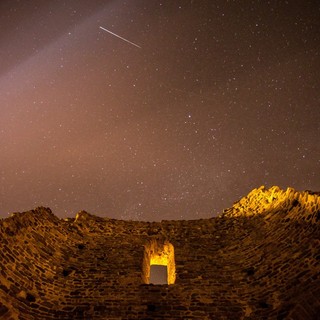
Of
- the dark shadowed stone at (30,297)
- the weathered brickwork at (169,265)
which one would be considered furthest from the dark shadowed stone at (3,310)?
the dark shadowed stone at (30,297)

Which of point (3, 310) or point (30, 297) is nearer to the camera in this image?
point (3, 310)

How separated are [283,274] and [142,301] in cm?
337

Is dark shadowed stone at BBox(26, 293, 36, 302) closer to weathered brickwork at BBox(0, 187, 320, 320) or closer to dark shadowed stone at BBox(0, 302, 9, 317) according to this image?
weathered brickwork at BBox(0, 187, 320, 320)

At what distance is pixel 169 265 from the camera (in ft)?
35.6

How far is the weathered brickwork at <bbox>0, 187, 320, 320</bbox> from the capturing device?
768 cm

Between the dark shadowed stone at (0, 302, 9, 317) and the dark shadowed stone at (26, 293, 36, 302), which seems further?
the dark shadowed stone at (26, 293, 36, 302)

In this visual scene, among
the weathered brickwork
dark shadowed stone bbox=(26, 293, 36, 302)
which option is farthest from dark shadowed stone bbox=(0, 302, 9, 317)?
dark shadowed stone bbox=(26, 293, 36, 302)

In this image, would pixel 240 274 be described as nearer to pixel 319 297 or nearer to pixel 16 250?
pixel 319 297

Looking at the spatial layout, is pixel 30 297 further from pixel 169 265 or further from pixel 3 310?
pixel 169 265

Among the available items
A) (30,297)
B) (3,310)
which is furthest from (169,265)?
(3,310)

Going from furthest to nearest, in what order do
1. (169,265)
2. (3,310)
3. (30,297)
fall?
1. (169,265)
2. (30,297)
3. (3,310)

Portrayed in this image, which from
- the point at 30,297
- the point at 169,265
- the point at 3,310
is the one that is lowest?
the point at 3,310

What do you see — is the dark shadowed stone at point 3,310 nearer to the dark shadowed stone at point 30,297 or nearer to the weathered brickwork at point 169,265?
the weathered brickwork at point 169,265

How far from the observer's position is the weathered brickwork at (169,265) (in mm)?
7676
